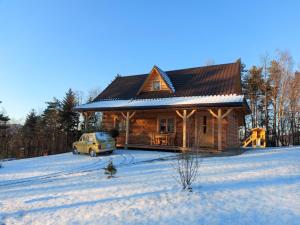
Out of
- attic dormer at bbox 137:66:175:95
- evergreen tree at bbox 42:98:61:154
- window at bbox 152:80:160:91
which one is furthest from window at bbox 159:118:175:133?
evergreen tree at bbox 42:98:61:154

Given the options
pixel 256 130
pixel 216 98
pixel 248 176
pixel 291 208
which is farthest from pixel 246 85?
pixel 291 208

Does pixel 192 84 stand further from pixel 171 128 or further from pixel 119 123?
pixel 119 123

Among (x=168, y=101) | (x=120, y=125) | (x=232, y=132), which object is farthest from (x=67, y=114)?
(x=232, y=132)

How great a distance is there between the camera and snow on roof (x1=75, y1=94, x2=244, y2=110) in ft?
49.5

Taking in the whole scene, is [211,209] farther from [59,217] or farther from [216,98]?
[216,98]

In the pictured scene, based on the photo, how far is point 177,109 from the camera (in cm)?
1602

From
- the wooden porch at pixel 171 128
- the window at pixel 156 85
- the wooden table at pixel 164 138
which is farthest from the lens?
the window at pixel 156 85

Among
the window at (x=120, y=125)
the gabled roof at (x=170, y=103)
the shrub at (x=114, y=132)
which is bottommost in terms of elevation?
the shrub at (x=114, y=132)

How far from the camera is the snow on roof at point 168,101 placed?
49.5ft

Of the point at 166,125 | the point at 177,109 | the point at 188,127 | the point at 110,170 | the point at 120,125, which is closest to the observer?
the point at 110,170

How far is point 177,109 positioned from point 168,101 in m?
1.40

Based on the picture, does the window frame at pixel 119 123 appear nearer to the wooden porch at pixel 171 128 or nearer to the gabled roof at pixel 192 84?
the wooden porch at pixel 171 128

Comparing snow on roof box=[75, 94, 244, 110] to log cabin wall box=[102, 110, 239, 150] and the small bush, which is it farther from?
the small bush

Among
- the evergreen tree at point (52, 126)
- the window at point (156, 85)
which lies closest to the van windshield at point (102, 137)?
the window at point (156, 85)
